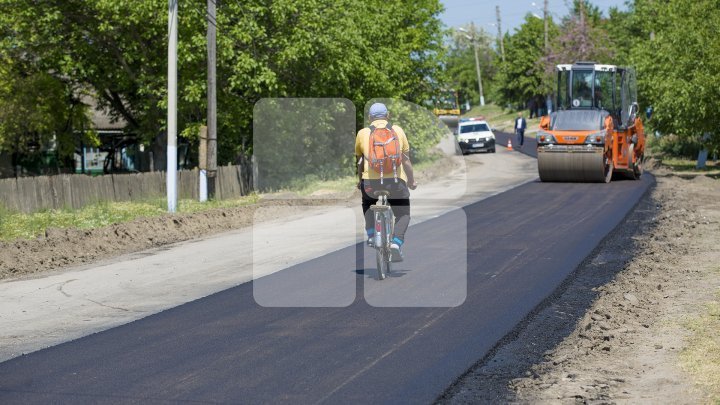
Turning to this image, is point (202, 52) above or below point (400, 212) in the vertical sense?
above

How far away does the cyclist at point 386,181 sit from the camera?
1221 centimetres

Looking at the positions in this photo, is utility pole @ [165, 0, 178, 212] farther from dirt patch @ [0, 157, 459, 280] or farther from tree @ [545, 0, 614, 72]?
tree @ [545, 0, 614, 72]

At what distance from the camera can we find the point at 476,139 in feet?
177

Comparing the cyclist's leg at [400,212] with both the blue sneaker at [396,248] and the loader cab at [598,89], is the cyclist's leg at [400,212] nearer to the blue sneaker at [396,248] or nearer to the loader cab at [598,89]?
the blue sneaker at [396,248]

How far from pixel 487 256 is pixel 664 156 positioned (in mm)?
34576

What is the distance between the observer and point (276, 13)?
3259cm

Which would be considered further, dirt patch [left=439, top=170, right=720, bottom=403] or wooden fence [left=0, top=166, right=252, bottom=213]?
wooden fence [left=0, top=166, right=252, bottom=213]

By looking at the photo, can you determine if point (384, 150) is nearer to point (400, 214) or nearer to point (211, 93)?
point (400, 214)

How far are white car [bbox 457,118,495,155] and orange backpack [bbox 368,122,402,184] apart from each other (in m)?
41.8

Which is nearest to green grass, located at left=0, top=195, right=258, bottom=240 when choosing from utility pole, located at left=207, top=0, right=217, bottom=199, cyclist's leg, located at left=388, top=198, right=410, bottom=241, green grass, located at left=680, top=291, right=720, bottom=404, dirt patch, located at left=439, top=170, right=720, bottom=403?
utility pole, located at left=207, top=0, right=217, bottom=199

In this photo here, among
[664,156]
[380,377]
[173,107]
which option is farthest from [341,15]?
[380,377]

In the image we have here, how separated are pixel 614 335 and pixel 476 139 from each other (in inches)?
1760

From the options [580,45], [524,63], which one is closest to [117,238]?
[580,45]

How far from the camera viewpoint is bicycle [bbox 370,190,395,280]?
12391 millimetres
